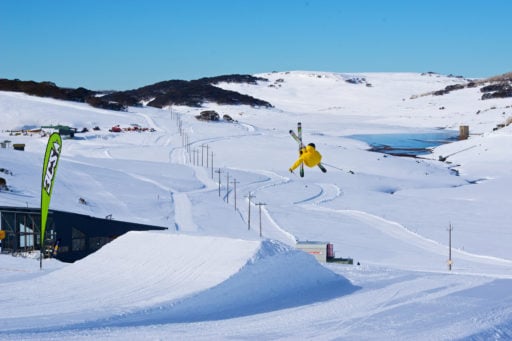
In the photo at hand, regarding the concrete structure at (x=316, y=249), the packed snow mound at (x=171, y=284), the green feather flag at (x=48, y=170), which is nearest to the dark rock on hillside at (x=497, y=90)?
the concrete structure at (x=316, y=249)

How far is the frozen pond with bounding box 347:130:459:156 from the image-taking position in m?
83.9

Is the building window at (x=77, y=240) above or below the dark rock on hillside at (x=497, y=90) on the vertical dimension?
below

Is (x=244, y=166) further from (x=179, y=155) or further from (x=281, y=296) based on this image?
(x=281, y=296)

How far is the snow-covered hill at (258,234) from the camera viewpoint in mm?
13883

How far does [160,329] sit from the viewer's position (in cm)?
1298

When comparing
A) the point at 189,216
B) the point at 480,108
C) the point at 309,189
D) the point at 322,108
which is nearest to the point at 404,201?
the point at 309,189

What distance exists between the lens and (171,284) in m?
16.2

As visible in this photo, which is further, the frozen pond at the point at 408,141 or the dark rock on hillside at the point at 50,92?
the dark rock on hillside at the point at 50,92

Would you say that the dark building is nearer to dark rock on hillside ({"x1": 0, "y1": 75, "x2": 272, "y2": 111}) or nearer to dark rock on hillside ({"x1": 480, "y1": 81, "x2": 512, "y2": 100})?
dark rock on hillside ({"x1": 0, "y1": 75, "x2": 272, "y2": 111})

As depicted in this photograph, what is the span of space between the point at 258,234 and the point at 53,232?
11.7 meters

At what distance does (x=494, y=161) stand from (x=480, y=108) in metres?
62.2

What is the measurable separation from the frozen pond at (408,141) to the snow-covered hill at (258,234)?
101 inches

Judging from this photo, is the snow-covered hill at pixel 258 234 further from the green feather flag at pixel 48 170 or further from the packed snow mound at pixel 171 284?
the green feather flag at pixel 48 170

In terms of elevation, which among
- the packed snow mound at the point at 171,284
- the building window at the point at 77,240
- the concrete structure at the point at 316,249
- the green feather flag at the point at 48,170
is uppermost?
the green feather flag at the point at 48,170
